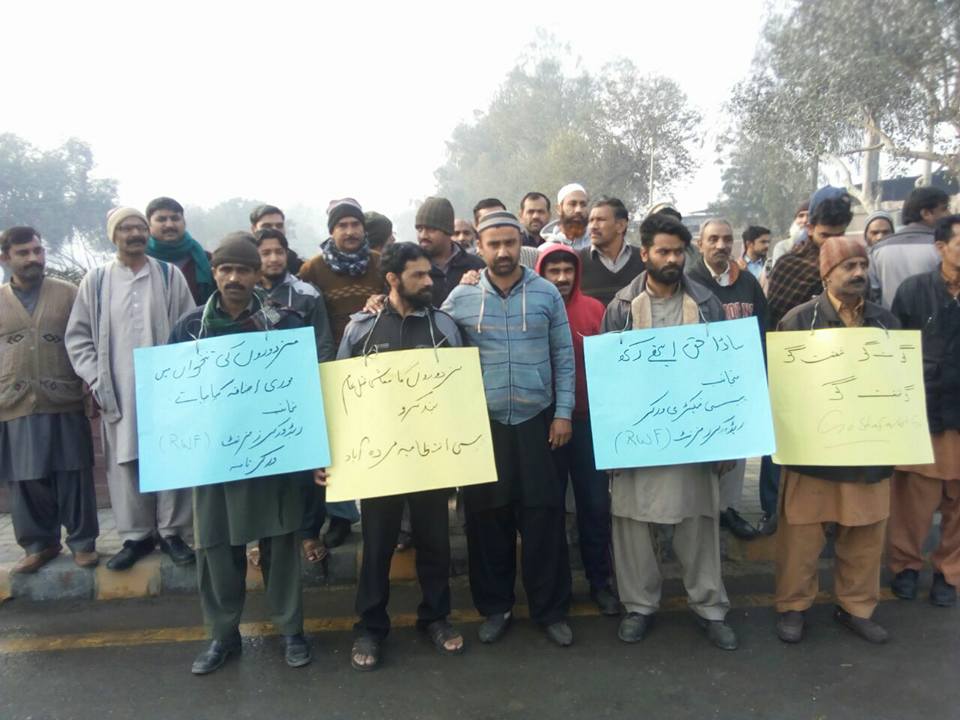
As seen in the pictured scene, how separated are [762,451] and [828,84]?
21.1m

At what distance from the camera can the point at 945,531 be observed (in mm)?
3830

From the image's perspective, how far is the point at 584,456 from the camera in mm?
3686

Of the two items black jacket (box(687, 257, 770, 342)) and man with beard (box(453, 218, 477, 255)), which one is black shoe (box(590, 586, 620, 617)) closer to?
black jacket (box(687, 257, 770, 342))

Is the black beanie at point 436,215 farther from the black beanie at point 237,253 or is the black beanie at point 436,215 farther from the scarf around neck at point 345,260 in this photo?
the black beanie at point 237,253

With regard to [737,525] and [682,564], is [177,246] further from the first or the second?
[737,525]

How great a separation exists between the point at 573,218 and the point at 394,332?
216 cm

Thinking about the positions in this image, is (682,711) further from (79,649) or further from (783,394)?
(79,649)

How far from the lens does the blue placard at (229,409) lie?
308 cm

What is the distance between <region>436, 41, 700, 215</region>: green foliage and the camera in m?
34.2

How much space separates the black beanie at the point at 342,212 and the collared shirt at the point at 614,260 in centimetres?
147

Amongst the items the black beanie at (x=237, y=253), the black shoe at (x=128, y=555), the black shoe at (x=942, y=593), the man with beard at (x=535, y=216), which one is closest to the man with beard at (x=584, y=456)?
the black beanie at (x=237, y=253)

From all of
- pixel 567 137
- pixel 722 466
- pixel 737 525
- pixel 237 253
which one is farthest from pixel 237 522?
pixel 567 137

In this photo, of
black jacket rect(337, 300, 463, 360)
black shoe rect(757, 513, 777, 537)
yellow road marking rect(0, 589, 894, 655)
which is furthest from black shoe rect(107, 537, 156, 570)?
black shoe rect(757, 513, 777, 537)

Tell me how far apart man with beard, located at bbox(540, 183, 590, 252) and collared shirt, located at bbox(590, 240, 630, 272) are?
460 mm
